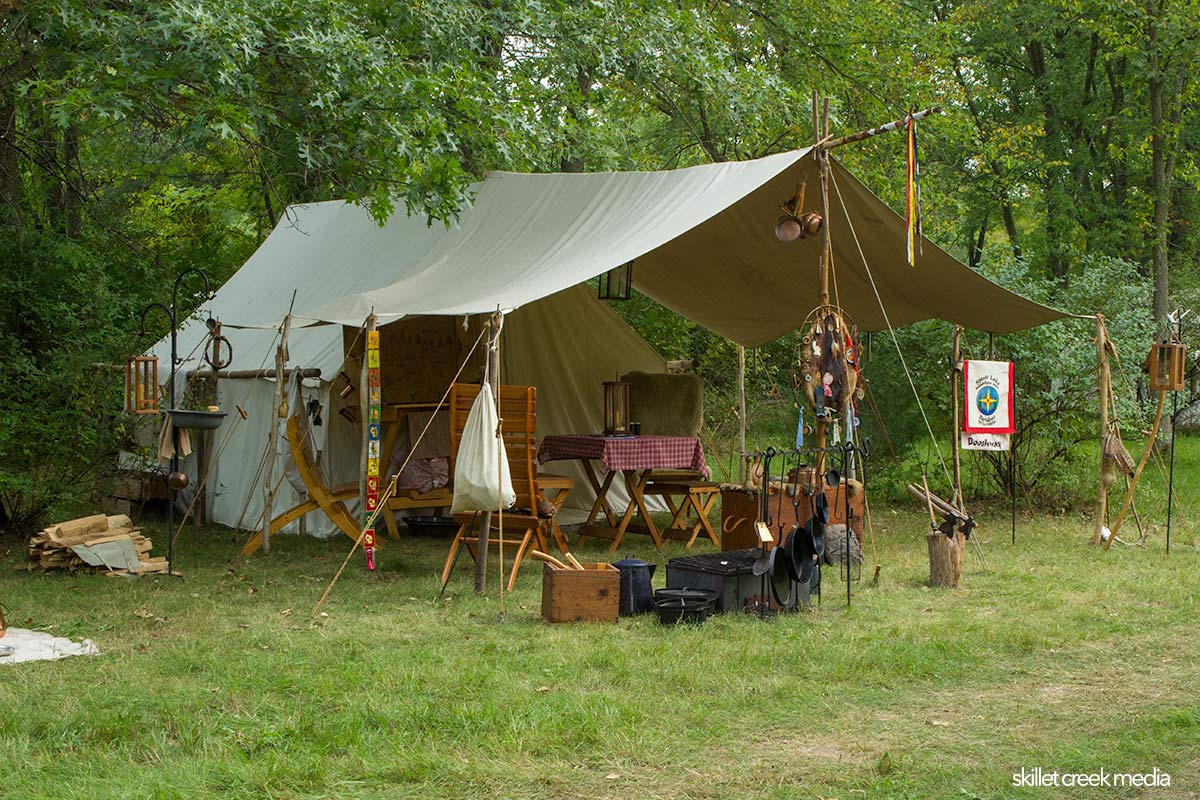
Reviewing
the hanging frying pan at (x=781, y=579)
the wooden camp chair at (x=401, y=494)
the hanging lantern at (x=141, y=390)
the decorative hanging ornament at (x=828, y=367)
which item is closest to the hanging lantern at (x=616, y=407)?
the wooden camp chair at (x=401, y=494)

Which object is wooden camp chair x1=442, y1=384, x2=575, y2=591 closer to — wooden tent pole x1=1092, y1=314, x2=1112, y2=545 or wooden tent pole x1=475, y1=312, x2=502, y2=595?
wooden tent pole x1=475, y1=312, x2=502, y2=595

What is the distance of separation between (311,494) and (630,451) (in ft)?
5.76

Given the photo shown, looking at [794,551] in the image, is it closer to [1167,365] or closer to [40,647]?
[40,647]

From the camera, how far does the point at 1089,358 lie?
8266mm

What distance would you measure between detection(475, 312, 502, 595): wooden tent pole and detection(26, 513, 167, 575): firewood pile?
6.19 ft

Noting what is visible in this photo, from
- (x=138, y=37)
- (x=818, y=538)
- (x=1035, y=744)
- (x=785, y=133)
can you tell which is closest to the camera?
(x=1035, y=744)

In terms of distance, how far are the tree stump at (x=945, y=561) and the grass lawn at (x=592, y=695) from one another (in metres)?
0.12

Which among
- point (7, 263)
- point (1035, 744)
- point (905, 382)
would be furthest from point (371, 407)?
point (905, 382)

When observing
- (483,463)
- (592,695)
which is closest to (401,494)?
(483,463)

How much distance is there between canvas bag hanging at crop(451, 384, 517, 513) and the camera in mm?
5008

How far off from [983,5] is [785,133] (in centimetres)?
Answer: 394

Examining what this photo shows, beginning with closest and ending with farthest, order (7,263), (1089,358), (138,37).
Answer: (138,37) → (7,263) → (1089,358)

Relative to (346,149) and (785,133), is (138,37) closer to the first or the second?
(346,149)

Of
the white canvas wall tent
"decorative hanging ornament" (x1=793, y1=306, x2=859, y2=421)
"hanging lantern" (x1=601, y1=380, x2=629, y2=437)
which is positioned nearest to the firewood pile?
the white canvas wall tent
